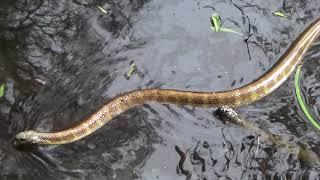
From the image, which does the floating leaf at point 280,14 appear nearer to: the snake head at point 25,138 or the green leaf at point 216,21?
the green leaf at point 216,21

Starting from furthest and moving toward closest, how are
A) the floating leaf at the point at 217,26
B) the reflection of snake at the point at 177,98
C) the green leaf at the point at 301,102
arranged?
1. the floating leaf at the point at 217,26
2. the green leaf at the point at 301,102
3. the reflection of snake at the point at 177,98

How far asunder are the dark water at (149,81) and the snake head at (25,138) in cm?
16

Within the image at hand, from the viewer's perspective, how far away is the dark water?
8406 mm

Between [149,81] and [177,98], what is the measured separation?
670 mm

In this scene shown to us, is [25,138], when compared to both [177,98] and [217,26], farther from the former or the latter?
[217,26]

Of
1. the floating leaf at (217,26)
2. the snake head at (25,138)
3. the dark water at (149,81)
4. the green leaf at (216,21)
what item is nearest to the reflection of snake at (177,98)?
the snake head at (25,138)

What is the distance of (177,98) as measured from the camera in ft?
30.3

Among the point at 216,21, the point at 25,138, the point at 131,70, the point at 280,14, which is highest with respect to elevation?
the point at 280,14

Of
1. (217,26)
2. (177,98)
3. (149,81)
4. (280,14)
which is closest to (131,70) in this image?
(149,81)

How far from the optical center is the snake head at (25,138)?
842 cm

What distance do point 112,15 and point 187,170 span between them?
3.65 meters

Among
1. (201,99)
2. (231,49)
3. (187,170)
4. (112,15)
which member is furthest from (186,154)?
(112,15)

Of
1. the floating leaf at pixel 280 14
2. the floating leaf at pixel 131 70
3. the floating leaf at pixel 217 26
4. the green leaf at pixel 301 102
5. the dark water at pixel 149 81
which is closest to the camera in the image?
the dark water at pixel 149 81

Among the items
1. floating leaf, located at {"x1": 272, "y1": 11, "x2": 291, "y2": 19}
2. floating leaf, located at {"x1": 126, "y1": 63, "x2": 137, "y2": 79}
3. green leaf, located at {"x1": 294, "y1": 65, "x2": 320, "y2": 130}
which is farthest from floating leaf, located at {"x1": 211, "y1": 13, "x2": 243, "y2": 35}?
floating leaf, located at {"x1": 126, "y1": 63, "x2": 137, "y2": 79}
